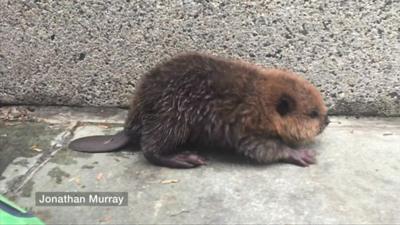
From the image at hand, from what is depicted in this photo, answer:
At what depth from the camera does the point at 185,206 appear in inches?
121

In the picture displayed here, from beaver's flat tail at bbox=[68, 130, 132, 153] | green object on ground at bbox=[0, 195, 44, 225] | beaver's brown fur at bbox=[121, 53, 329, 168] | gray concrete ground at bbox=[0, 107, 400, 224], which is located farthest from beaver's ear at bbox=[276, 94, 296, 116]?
green object on ground at bbox=[0, 195, 44, 225]

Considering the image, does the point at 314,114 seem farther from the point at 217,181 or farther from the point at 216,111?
the point at 217,181

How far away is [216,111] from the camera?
11.3 feet

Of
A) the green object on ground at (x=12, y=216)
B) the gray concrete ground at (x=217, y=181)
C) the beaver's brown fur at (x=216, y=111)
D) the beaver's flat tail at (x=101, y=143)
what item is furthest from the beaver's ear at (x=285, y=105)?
the green object on ground at (x=12, y=216)

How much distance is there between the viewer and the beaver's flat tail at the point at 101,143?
3.66 metres

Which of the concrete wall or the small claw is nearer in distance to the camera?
the small claw

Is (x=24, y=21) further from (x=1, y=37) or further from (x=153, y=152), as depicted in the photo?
(x=153, y=152)

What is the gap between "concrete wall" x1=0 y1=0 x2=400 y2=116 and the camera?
3.88 m

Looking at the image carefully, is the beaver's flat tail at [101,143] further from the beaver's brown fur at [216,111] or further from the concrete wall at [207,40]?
the concrete wall at [207,40]

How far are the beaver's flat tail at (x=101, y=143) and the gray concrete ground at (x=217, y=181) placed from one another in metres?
0.04

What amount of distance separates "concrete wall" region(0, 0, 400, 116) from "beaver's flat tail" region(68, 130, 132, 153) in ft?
1.73

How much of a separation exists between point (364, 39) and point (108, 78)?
1.74 m

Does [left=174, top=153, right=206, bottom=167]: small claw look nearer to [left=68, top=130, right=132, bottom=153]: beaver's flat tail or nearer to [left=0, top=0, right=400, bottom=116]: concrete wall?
[left=68, top=130, right=132, bottom=153]: beaver's flat tail

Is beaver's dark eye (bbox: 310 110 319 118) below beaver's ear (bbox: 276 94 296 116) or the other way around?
below
